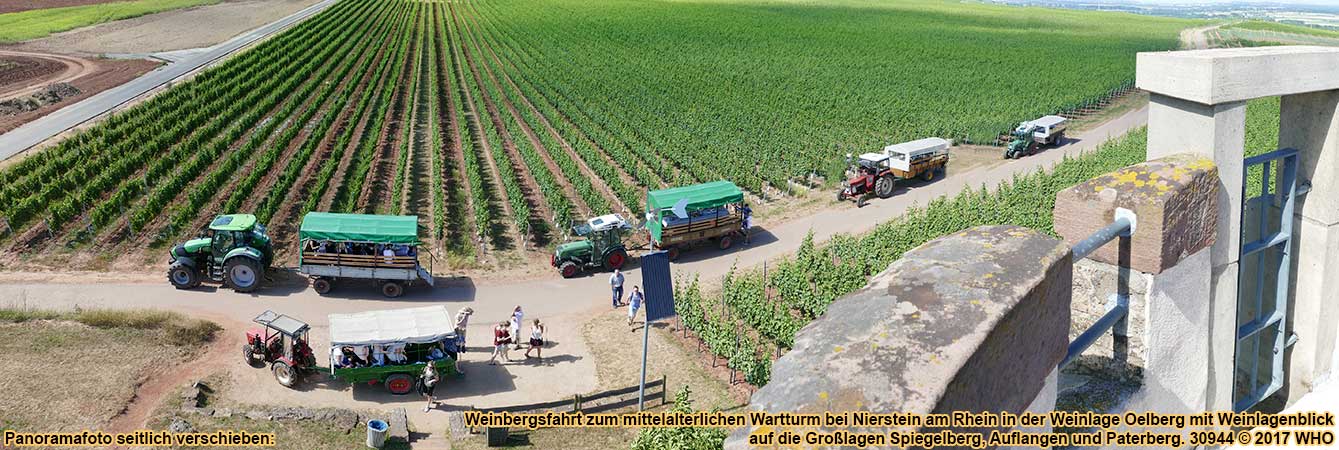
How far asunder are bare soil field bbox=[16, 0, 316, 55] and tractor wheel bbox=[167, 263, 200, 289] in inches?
2522

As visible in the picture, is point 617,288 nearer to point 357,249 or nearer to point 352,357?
point 357,249

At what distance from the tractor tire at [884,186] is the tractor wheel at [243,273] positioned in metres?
21.8

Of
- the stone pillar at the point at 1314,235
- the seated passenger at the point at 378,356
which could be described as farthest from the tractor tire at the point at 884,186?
the stone pillar at the point at 1314,235

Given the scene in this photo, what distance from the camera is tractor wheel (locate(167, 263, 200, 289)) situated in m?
26.4

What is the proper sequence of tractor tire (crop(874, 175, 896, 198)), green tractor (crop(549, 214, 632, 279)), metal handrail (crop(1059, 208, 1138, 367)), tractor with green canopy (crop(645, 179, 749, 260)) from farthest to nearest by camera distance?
tractor tire (crop(874, 175, 896, 198)), tractor with green canopy (crop(645, 179, 749, 260)), green tractor (crop(549, 214, 632, 279)), metal handrail (crop(1059, 208, 1138, 367))

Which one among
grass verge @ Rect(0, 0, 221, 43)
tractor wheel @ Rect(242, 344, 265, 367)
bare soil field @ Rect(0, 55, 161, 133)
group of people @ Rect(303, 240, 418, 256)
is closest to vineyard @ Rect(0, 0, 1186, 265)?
group of people @ Rect(303, 240, 418, 256)

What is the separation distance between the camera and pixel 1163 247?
6.92 meters

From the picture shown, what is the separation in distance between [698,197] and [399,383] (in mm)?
12418

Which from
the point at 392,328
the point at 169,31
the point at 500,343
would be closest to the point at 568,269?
→ the point at 500,343

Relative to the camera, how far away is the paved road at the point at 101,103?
150 ft

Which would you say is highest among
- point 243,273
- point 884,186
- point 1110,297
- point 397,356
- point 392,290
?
point 1110,297

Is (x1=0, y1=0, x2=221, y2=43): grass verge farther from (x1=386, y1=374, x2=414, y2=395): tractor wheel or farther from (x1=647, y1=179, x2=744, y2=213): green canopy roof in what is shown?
(x1=386, y1=374, x2=414, y2=395): tractor wheel

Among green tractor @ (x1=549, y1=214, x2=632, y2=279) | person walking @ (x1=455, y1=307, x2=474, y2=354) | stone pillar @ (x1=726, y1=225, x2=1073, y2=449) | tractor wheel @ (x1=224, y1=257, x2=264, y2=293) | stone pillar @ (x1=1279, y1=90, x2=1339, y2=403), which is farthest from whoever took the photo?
green tractor @ (x1=549, y1=214, x2=632, y2=279)

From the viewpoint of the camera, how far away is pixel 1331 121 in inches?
365
